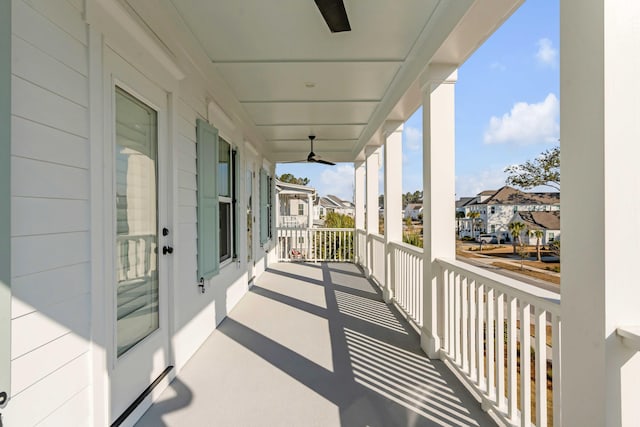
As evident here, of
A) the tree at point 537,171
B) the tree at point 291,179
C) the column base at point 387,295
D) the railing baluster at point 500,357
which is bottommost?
the column base at point 387,295

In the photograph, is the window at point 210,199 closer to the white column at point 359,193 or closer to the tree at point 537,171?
the tree at point 537,171

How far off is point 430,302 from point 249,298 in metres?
2.80

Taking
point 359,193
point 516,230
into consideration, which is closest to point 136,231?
point 516,230

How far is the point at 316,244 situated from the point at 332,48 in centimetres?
594

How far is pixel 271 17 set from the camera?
2.59m

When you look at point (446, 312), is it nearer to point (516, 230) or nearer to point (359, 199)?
point (516, 230)

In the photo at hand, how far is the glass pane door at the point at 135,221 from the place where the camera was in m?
1.99

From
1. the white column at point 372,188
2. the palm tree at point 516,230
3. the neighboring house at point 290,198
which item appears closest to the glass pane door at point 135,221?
the palm tree at point 516,230

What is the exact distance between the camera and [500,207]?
2949 mm

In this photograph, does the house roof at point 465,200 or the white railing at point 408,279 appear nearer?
the white railing at point 408,279

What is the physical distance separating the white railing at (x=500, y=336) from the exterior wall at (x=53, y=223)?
2.12 metres

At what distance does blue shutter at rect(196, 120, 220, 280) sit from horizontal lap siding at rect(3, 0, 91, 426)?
151cm

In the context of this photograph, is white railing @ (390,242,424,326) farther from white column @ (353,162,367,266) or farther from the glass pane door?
white column @ (353,162,367,266)

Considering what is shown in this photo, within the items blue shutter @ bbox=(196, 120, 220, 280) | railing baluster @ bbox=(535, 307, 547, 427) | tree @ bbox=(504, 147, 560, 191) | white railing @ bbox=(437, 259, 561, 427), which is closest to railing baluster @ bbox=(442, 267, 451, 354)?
white railing @ bbox=(437, 259, 561, 427)
